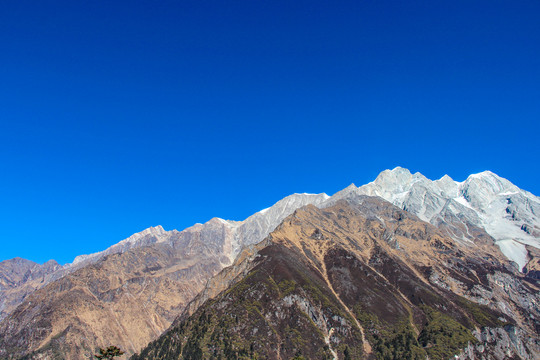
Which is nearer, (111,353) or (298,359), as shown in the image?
(111,353)

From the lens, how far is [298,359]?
540 feet

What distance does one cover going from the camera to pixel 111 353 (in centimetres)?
12456

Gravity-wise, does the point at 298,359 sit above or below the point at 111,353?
below

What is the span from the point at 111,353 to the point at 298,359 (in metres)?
72.5
